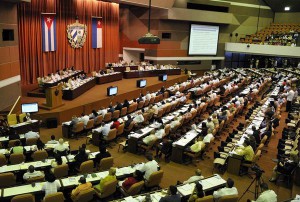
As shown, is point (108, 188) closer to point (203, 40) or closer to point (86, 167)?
point (86, 167)

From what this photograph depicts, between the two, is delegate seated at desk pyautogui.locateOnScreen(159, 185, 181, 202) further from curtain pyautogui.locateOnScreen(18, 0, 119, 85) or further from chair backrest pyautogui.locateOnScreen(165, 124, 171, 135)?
curtain pyautogui.locateOnScreen(18, 0, 119, 85)

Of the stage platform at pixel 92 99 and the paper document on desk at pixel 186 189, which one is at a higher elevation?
the stage platform at pixel 92 99

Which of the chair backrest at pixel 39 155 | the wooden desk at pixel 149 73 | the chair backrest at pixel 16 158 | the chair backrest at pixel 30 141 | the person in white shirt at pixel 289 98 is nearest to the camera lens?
the chair backrest at pixel 16 158

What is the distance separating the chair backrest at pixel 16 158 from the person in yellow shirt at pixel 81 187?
95.1 inches

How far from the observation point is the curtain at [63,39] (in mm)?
16609

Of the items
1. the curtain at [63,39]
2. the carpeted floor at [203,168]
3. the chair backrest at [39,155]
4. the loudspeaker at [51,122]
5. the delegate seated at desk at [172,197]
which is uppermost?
the curtain at [63,39]

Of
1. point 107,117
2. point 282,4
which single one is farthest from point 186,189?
point 282,4

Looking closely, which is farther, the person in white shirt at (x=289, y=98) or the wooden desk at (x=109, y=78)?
the wooden desk at (x=109, y=78)

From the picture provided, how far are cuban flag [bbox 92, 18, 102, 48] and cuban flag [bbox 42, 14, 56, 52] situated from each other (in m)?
4.39

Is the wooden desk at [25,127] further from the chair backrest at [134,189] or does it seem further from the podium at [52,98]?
the chair backrest at [134,189]

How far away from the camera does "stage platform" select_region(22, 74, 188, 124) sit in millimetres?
13148

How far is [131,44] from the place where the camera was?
91.1 ft

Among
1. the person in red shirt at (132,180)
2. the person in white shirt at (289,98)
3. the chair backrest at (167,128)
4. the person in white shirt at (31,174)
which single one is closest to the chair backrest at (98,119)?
the chair backrest at (167,128)

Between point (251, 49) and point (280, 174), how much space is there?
22.1 metres
